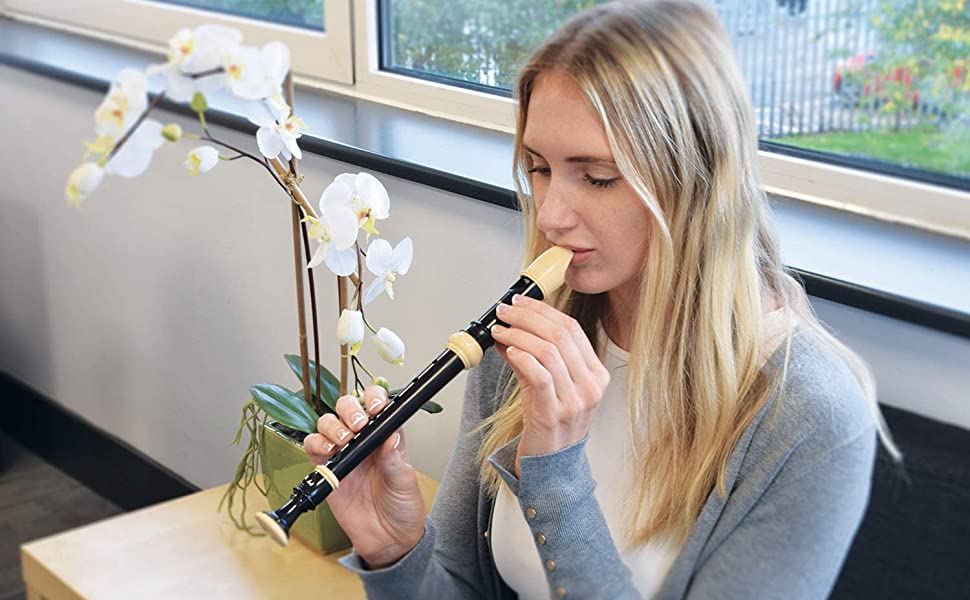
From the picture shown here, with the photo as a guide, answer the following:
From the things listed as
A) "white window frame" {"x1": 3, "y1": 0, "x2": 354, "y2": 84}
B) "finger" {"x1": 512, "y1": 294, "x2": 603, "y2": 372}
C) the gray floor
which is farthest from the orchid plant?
the gray floor

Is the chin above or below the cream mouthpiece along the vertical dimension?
below

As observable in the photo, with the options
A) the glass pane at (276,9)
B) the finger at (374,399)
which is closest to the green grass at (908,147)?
the finger at (374,399)

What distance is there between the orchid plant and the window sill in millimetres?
193

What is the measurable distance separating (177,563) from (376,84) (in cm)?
90

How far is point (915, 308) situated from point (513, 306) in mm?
390

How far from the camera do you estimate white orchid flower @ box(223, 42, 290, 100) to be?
0.89 metres

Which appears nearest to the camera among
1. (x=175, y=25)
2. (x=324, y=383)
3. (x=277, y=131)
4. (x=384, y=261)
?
(x=277, y=131)

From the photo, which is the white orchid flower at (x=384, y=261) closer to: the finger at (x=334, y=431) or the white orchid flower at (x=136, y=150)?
the finger at (x=334, y=431)

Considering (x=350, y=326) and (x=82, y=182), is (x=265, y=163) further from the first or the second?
(x=82, y=182)

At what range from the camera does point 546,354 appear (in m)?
0.99

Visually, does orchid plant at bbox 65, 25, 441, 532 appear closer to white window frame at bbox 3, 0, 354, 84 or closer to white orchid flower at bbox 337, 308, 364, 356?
white orchid flower at bbox 337, 308, 364, 356

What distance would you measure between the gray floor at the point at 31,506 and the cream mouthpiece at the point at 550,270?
1.54m

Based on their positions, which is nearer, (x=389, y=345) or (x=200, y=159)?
(x=200, y=159)

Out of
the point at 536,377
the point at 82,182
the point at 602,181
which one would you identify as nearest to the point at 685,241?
the point at 602,181
